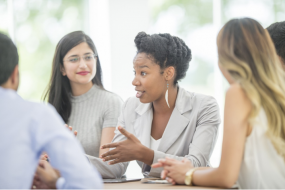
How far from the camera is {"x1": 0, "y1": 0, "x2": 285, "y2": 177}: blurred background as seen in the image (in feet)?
14.2

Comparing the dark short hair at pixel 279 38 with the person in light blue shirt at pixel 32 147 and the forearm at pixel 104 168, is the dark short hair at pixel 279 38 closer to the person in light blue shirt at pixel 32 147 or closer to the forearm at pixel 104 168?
the forearm at pixel 104 168

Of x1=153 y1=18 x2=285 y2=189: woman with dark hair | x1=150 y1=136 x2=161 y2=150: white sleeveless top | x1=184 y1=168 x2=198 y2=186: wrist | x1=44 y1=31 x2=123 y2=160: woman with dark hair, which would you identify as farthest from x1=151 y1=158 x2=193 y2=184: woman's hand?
x1=44 y1=31 x2=123 y2=160: woman with dark hair

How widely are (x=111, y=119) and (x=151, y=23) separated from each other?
289 cm

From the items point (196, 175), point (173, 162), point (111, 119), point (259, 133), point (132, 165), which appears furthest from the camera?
point (132, 165)

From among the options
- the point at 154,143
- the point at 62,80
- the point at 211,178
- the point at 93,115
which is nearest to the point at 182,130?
the point at 154,143

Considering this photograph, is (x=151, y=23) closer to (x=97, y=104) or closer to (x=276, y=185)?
(x=97, y=104)

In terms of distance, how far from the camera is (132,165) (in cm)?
418

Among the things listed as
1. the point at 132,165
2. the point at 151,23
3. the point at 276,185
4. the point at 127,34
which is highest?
the point at 151,23

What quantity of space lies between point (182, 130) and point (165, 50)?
593 mm

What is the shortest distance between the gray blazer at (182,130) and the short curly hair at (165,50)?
0.22m

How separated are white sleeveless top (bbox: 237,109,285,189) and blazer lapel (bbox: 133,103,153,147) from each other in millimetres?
948

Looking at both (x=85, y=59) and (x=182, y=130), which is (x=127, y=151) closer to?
(x=182, y=130)

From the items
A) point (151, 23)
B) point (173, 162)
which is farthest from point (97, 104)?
point (151, 23)

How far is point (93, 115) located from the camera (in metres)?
2.70
